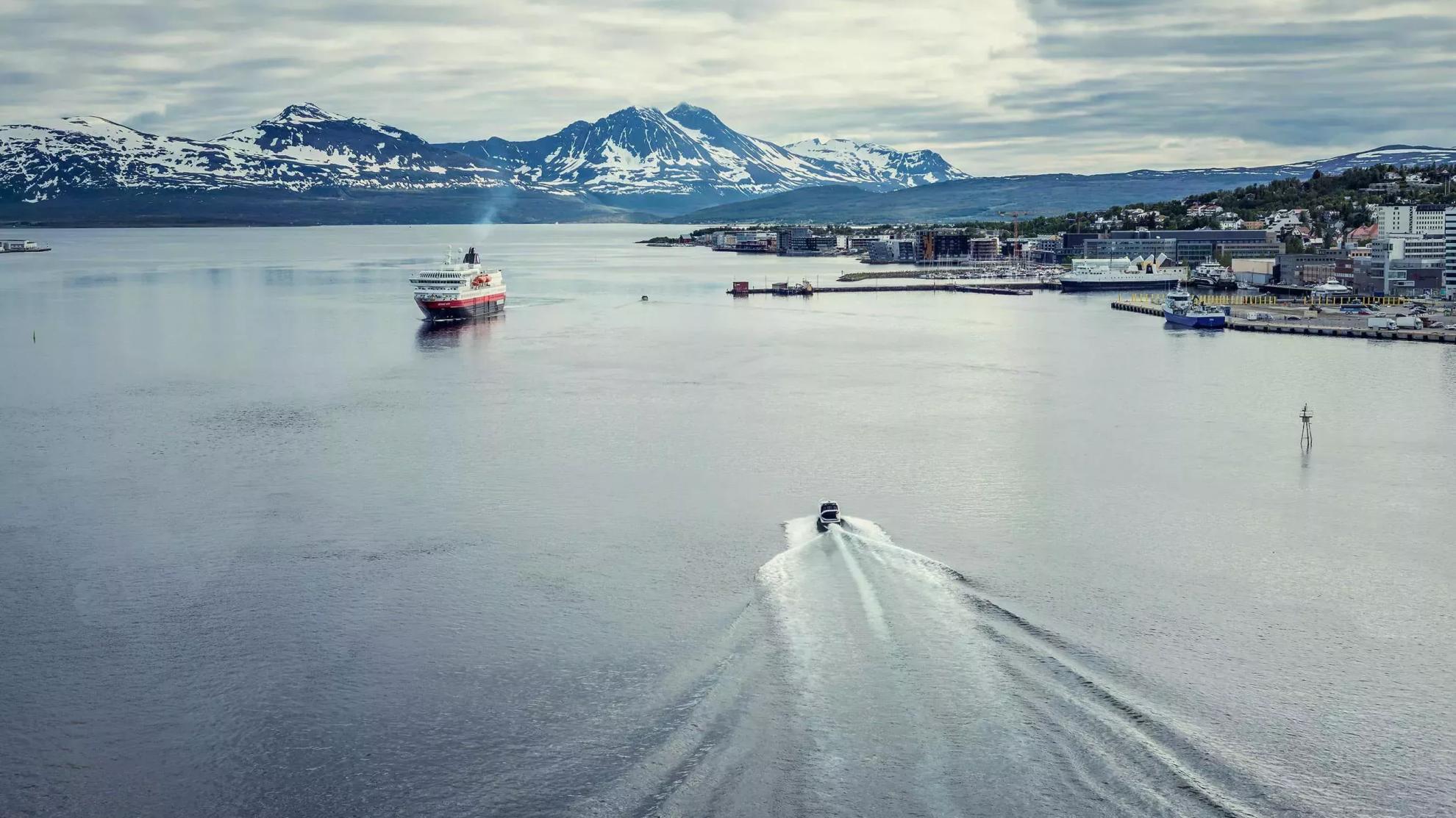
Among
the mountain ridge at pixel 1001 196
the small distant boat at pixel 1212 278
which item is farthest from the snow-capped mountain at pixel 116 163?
the small distant boat at pixel 1212 278

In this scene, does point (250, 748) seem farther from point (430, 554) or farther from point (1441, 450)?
point (1441, 450)

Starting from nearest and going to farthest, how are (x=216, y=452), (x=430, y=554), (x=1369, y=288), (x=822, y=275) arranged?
(x=430, y=554)
(x=216, y=452)
(x=1369, y=288)
(x=822, y=275)

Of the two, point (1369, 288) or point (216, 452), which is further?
point (1369, 288)

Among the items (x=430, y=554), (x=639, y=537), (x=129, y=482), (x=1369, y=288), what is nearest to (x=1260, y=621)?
(x=639, y=537)

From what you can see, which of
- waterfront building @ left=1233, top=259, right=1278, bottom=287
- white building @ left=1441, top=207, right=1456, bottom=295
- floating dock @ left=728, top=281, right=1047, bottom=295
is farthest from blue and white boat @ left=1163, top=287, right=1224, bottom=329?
floating dock @ left=728, top=281, right=1047, bottom=295

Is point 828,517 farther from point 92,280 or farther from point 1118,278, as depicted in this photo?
point 92,280

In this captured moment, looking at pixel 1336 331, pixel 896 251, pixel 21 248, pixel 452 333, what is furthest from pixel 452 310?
pixel 21 248
